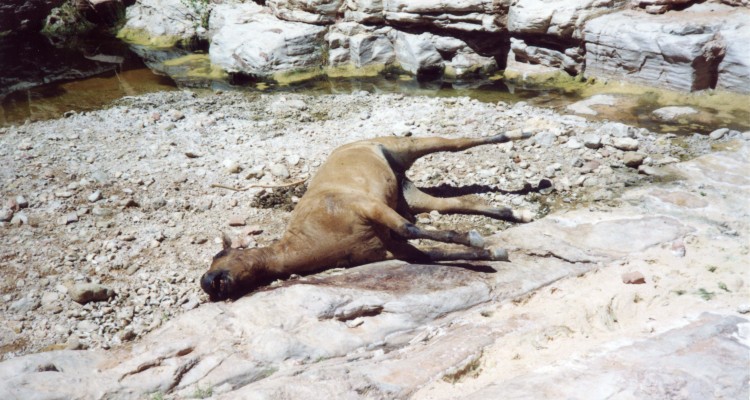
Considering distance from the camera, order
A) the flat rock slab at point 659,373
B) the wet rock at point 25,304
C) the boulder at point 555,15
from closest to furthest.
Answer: the flat rock slab at point 659,373
the wet rock at point 25,304
the boulder at point 555,15

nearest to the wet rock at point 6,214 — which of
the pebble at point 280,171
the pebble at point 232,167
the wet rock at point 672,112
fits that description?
the pebble at point 232,167

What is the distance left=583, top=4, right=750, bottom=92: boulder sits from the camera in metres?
8.29

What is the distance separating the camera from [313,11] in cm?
1191

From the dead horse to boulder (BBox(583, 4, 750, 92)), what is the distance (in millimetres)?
4541

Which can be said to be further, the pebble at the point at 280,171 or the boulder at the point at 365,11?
the boulder at the point at 365,11

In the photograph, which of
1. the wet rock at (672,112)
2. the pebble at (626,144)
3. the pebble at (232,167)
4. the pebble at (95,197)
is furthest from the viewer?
the wet rock at (672,112)

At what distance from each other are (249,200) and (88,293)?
2.01 m

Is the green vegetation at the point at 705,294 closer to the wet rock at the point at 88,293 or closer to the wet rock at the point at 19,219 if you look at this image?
the wet rock at the point at 88,293

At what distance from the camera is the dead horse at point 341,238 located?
461 cm

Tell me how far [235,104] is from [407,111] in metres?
2.96

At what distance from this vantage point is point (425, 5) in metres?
10.9

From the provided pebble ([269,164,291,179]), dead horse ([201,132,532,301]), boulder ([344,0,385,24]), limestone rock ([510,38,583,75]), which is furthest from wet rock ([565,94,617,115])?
boulder ([344,0,385,24])

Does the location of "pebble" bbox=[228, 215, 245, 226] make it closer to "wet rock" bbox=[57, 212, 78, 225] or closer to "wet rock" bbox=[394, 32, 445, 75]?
"wet rock" bbox=[57, 212, 78, 225]

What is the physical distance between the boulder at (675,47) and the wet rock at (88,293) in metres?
7.91
